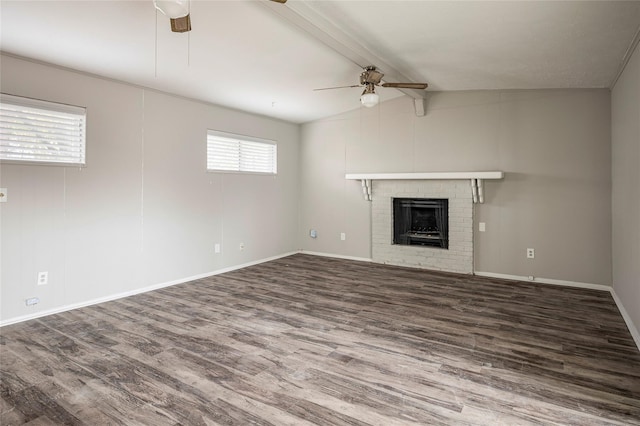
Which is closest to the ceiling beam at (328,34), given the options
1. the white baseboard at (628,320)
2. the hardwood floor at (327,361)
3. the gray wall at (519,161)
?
the gray wall at (519,161)

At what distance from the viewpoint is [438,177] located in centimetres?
539

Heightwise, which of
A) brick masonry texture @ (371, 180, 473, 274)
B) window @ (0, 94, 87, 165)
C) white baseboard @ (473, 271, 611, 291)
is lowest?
white baseboard @ (473, 271, 611, 291)

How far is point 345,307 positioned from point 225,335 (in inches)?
52.9

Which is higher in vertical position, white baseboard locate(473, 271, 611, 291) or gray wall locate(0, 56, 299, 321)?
gray wall locate(0, 56, 299, 321)

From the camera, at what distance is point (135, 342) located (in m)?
2.95

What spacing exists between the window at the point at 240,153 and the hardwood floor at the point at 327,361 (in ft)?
7.30

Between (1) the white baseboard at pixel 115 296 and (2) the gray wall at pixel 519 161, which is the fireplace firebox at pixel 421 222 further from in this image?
(1) the white baseboard at pixel 115 296

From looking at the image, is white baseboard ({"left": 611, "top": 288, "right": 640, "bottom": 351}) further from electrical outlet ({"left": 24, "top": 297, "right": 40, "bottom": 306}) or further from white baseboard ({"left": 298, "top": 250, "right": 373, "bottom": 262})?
electrical outlet ({"left": 24, "top": 297, "right": 40, "bottom": 306})

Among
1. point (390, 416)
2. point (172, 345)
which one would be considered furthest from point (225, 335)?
point (390, 416)

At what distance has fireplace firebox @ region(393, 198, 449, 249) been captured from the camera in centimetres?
563

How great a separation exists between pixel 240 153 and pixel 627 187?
5044 millimetres

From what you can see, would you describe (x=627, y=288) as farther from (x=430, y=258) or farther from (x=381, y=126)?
(x=381, y=126)

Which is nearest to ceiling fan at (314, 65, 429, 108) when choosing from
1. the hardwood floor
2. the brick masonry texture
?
the brick masonry texture

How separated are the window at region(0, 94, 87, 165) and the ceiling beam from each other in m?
2.55
